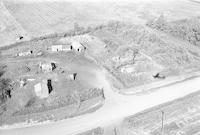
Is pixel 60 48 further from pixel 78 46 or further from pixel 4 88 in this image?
pixel 4 88

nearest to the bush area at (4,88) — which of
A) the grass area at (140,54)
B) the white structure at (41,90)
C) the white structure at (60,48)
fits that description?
the white structure at (41,90)

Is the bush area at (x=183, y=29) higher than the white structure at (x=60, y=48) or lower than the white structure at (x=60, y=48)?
higher

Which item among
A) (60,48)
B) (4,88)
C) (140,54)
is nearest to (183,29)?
(140,54)

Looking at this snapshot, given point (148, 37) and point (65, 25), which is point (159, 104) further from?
point (65, 25)

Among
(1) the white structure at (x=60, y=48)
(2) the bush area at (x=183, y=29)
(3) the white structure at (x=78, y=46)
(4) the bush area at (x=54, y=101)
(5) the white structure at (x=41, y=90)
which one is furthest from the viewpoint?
(2) the bush area at (x=183, y=29)

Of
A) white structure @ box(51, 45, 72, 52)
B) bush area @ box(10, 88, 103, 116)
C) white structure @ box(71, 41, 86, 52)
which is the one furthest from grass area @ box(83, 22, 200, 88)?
bush area @ box(10, 88, 103, 116)

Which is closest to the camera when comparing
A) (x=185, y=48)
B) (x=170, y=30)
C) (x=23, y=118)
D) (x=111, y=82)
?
(x=23, y=118)

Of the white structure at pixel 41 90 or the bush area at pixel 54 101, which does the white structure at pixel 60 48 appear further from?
the bush area at pixel 54 101

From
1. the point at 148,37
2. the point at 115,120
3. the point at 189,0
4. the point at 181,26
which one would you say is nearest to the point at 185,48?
the point at 148,37
